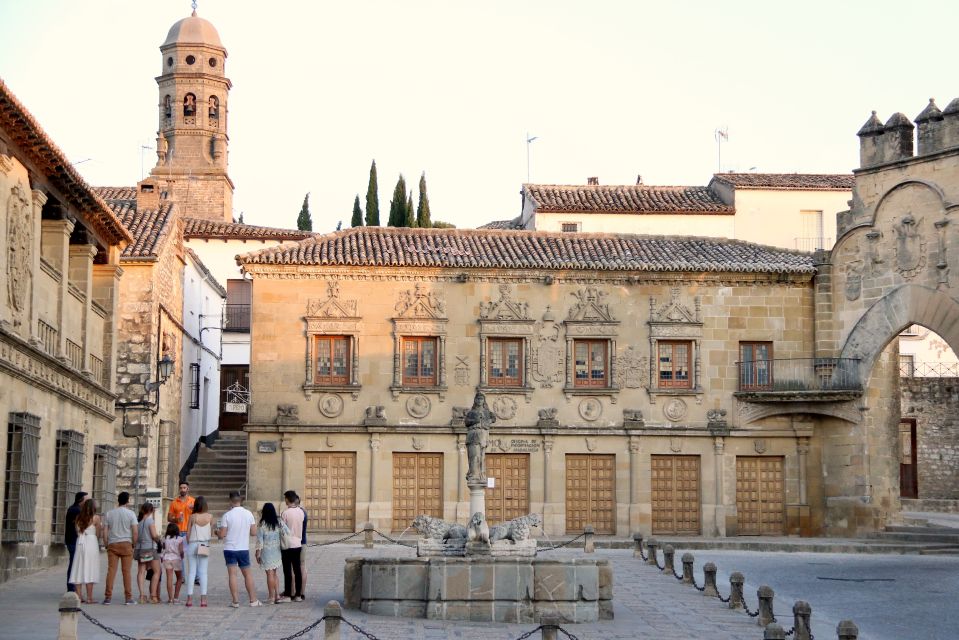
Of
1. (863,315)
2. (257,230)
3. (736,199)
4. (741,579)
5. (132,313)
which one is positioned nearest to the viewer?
(741,579)

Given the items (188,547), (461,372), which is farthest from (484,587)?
(461,372)

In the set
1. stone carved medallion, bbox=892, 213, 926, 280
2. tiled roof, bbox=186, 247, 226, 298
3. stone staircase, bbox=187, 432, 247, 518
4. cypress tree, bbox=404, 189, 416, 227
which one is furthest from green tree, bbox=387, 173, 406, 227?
stone carved medallion, bbox=892, 213, 926, 280

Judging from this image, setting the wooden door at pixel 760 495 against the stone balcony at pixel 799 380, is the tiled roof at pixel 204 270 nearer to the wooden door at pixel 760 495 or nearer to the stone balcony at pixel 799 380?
the stone balcony at pixel 799 380

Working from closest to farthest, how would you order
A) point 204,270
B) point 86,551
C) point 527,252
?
point 86,551 → point 527,252 → point 204,270

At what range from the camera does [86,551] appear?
18.2 metres

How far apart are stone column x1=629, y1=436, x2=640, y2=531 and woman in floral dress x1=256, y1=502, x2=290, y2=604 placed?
17550mm

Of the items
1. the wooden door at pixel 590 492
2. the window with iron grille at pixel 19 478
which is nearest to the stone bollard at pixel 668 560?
the window with iron grille at pixel 19 478

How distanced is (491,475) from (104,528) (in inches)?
663

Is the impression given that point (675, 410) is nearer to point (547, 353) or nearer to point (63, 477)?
point (547, 353)

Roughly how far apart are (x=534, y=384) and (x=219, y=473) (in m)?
9.79

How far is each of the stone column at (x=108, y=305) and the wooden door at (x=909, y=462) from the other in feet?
93.4

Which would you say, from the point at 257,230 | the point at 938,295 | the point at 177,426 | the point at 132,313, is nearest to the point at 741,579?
the point at 938,295

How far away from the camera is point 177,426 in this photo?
3722 centimetres

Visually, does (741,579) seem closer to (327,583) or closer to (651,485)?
(327,583)
